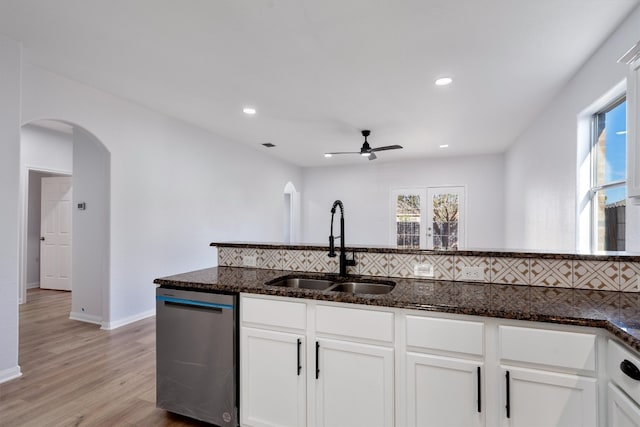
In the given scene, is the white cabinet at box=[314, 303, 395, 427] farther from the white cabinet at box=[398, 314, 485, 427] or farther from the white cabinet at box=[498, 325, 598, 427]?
the white cabinet at box=[498, 325, 598, 427]

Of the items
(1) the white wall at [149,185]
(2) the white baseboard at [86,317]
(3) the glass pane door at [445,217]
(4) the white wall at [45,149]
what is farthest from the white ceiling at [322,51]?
(3) the glass pane door at [445,217]

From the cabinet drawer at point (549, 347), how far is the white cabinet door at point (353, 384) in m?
0.52

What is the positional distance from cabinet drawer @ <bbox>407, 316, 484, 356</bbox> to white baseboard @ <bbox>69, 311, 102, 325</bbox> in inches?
154

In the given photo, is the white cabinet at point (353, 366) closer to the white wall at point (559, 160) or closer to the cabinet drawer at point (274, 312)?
the cabinet drawer at point (274, 312)

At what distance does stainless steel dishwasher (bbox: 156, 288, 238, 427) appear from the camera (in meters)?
1.87

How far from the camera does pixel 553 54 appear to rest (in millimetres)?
2660

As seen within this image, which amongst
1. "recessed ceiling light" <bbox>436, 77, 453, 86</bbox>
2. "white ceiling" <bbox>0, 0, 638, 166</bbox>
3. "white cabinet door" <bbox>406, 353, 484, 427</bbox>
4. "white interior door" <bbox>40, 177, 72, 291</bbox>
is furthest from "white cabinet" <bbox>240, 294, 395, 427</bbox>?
"white interior door" <bbox>40, 177, 72, 291</bbox>

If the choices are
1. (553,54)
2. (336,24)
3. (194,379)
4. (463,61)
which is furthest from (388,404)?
(553,54)

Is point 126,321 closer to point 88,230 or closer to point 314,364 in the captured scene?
point 88,230

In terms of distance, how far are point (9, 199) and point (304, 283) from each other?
244 centimetres

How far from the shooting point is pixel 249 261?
8.32ft

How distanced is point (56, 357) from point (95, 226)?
159cm

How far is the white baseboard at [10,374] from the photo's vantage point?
2500 millimetres

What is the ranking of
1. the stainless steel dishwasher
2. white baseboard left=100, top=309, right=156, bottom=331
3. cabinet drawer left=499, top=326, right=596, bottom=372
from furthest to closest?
white baseboard left=100, top=309, right=156, bottom=331
the stainless steel dishwasher
cabinet drawer left=499, top=326, right=596, bottom=372
